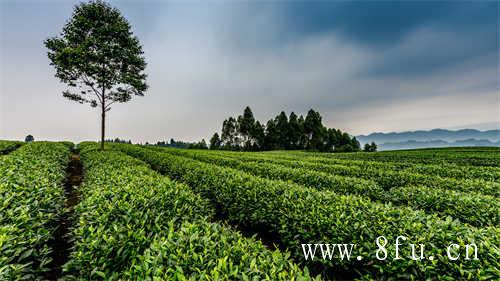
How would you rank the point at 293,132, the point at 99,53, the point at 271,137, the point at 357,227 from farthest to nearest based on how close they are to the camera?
1. the point at 271,137
2. the point at 293,132
3. the point at 99,53
4. the point at 357,227

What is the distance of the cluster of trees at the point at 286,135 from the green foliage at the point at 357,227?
47.7 metres

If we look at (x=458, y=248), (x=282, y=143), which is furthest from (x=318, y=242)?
Answer: (x=282, y=143)

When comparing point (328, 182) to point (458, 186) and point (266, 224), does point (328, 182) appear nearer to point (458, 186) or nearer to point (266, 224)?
point (266, 224)

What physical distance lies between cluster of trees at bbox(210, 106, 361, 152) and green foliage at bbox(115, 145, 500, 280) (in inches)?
1876

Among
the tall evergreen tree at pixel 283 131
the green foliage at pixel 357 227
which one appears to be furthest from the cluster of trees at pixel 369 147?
the green foliage at pixel 357 227

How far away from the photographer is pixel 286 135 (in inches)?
2103

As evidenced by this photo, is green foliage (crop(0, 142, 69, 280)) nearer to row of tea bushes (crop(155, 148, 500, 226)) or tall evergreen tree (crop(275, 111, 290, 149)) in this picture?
row of tea bushes (crop(155, 148, 500, 226))

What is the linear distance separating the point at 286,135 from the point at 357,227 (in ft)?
167

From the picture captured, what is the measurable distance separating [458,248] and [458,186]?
19.3ft

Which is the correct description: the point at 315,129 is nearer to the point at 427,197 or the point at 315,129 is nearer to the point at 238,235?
the point at 427,197

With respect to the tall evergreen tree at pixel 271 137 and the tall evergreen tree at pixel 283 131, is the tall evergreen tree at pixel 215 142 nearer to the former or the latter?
the tall evergreen tree at pixel 271 137

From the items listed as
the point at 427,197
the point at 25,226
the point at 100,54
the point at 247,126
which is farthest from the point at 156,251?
the point at 247,126

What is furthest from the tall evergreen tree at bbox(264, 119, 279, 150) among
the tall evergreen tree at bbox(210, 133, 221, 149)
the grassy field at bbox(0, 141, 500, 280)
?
the grassy field at bbox(0, 141, 500, 280)

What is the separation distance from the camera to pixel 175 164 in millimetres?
9383
